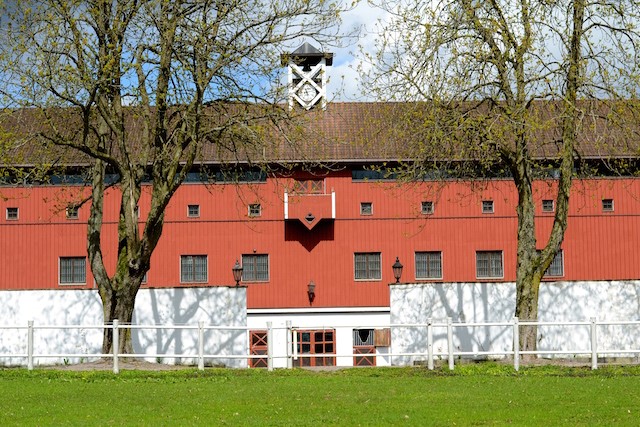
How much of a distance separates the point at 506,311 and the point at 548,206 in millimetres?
10318

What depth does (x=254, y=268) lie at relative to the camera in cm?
3903

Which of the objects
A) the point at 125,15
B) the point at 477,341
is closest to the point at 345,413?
the point at 125,15

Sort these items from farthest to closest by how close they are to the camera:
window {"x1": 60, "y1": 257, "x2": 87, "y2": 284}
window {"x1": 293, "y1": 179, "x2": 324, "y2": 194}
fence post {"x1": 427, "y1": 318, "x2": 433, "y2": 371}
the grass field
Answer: window {"x1": 293, "y1": 179, "x2": 324, "y2": 194} < window {"x1": 60, "y1": 257, "x2": 87, "y2": 284} < fence post {"x1": 427, "y1": 318, "x2": 433, "y2": 371} < the grass field

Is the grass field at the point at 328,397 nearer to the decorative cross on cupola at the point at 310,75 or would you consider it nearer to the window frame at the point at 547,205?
the window frame at the point at 547,205

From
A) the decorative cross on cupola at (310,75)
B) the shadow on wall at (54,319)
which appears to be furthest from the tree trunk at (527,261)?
the decorative cross on cupola at (310,75)

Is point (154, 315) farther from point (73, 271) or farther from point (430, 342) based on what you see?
point (430, 342)

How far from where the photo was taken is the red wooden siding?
3834 cm

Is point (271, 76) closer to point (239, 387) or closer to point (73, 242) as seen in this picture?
point (239, 387)

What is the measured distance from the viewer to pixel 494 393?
1628 centimetres

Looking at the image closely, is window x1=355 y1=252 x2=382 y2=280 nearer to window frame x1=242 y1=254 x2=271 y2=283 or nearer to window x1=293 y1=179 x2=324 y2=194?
window x1=293 y1=179 x2=324 y2=194

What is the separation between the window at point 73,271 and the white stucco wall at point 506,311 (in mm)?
13863

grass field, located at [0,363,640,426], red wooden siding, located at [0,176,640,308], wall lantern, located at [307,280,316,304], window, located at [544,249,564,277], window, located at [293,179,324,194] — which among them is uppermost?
window, located at [293,179,324,194]

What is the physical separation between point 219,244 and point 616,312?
606 inches

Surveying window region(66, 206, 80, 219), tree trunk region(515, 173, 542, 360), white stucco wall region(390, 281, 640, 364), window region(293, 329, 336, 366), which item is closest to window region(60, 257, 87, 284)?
window region(66, 206, 80, 219)
